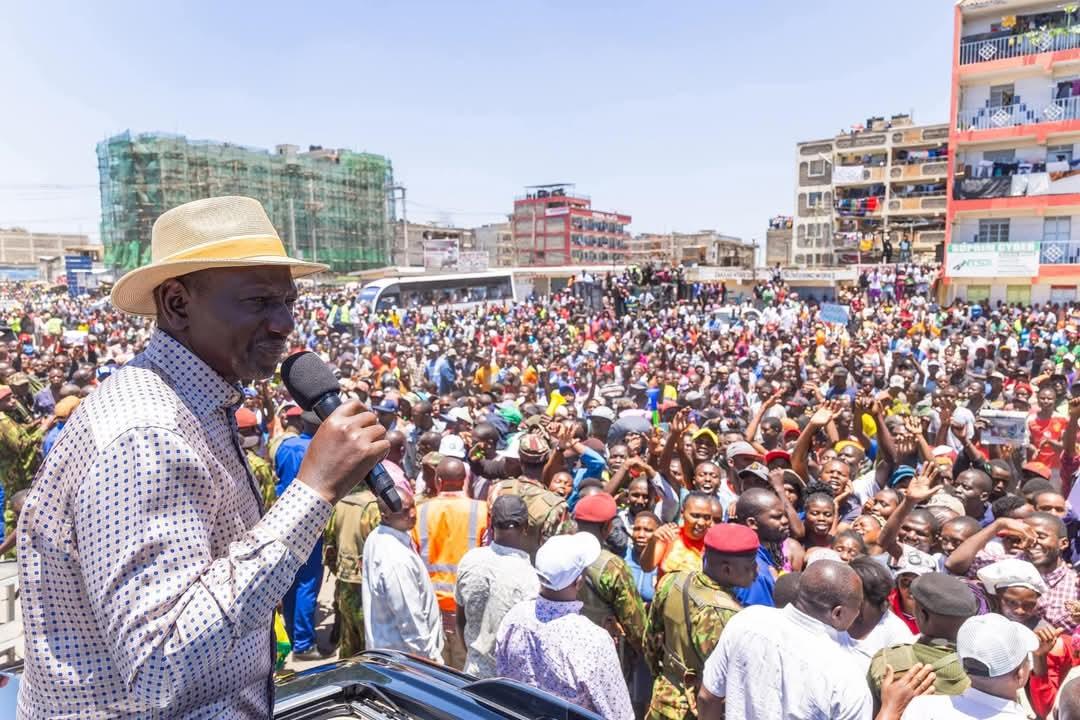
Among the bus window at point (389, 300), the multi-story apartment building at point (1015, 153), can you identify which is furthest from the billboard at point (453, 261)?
the multi-story apartment building at point (1015, 153)

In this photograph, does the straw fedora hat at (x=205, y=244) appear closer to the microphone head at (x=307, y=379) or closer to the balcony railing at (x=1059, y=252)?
the microphone head at (x=307, y=379)

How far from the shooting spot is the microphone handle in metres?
1.51

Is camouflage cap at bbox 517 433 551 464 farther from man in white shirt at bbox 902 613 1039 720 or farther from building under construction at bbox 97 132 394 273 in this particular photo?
building under construction at bbox 97 132 394 273

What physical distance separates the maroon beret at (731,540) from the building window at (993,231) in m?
31.9

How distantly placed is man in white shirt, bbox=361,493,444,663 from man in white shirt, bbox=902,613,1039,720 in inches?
85.9

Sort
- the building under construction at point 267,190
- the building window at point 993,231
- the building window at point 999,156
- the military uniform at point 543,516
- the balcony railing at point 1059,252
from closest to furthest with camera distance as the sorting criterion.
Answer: the military uniform at point 543,516
the balcony railing at point 1059,252
the building window at point 999,156
the building window at point 993,231
the building under construction at point 267,190

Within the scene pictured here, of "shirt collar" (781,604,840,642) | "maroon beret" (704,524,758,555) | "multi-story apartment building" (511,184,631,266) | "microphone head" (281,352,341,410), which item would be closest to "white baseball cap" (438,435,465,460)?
"maroon beret" (704,524,758,555)

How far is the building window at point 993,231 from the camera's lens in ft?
97.1

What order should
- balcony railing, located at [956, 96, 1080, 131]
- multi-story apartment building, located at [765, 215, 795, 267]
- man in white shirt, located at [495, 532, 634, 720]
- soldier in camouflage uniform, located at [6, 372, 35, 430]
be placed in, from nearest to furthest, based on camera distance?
→ man in white shirt, located at [495, 532, 634, 720] < soldier in camouflage uniform, located at [6, 372, 35, 430] < balcony railing, located at [956, 96, 1080, 131] < multi-story apartment building, located at [765, 215, 795, 267]

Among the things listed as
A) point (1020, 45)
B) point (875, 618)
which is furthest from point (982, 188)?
point (875, 618)

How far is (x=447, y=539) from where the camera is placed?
4.21m

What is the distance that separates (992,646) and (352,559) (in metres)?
3.22

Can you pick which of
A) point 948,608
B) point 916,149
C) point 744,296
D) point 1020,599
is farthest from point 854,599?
point 916,149

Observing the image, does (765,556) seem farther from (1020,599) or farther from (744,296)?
(744,296)
